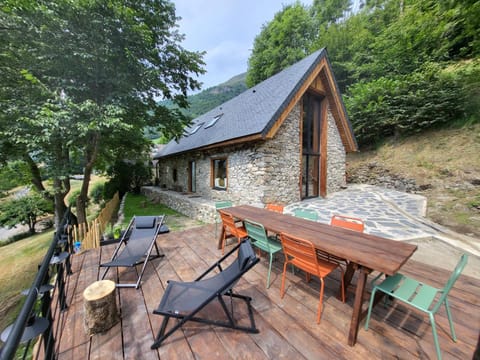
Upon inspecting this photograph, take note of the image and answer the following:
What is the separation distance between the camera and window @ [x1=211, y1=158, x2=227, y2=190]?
26.3 feet

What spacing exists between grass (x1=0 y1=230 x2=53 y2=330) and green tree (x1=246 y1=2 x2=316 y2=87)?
21.6 meters

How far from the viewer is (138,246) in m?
3.29

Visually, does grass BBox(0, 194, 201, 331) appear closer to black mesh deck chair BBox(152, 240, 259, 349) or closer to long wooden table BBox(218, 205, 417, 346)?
black mesh deck chair BBox(152, 240, 259, 349)

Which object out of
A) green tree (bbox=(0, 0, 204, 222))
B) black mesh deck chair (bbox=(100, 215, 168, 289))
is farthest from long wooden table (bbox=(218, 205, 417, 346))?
green tree (bbox=(0, 0, 204, 222))

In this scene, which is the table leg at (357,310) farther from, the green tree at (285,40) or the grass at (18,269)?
the green tree at (285,40)

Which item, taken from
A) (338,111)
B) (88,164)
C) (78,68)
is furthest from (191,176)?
(338,111)

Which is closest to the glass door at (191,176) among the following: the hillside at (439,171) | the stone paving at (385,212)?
the stone paving at (385,212)

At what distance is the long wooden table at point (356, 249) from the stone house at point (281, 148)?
11.9 feet

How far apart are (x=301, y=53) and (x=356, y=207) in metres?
17.1

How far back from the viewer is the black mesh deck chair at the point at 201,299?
1.78 meters

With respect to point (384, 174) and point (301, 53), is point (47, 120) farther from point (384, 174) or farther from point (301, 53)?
point (301, 53)

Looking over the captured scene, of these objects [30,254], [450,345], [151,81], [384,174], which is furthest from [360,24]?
[30,254]

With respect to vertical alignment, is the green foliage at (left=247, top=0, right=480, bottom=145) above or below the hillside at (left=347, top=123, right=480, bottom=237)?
above

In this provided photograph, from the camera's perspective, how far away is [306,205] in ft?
24.3
